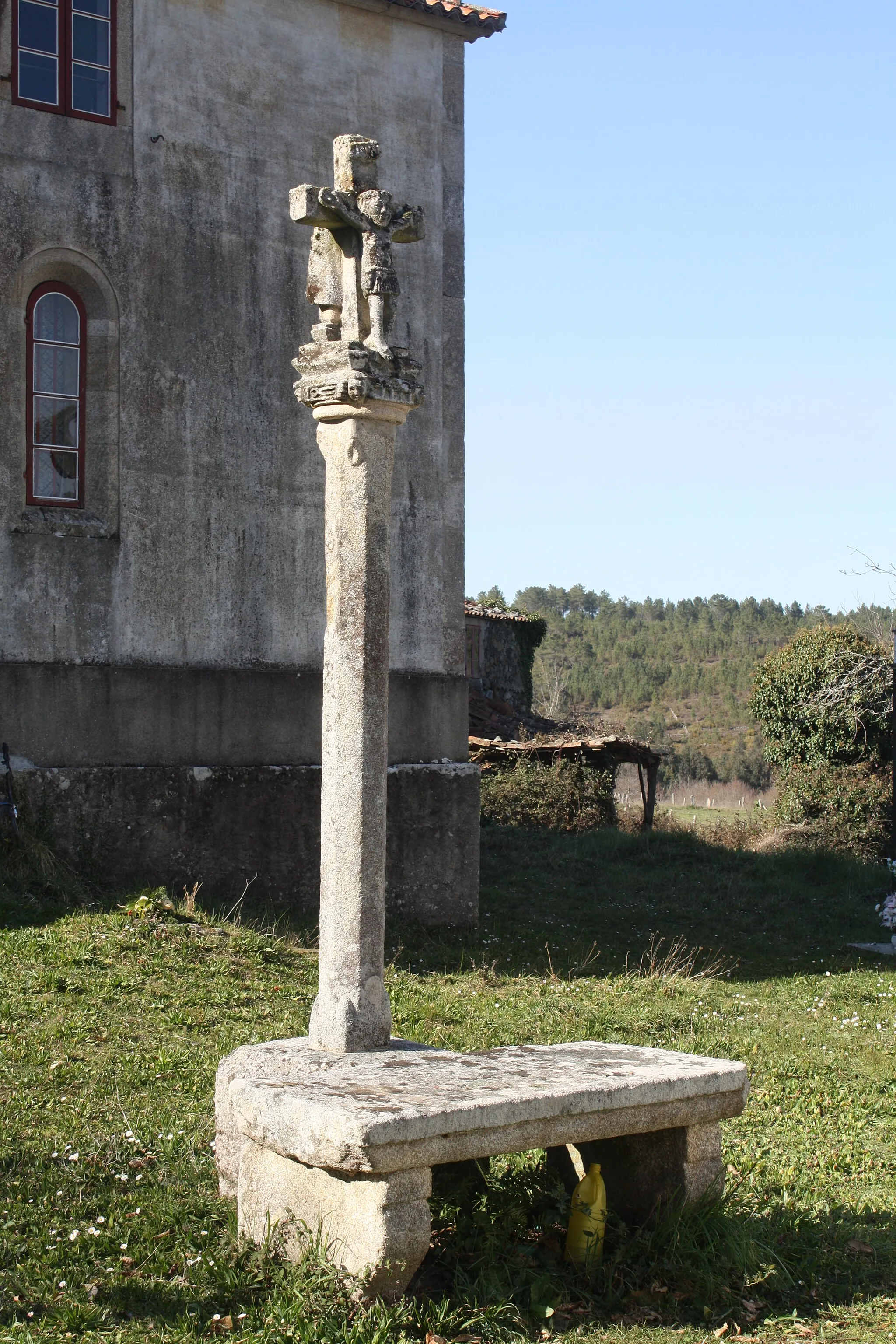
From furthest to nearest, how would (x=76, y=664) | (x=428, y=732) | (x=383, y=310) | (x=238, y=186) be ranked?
(x=428, y=732) → (x=238, y=186) → (x=76, y=664) → (x=383, y=310)

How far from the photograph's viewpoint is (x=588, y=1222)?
5465 mm

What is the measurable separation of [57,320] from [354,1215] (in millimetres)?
9342

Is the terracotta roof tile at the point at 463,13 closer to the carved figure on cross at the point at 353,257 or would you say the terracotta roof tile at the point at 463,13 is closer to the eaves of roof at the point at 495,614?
the carved figure on cross at the point at 353,257

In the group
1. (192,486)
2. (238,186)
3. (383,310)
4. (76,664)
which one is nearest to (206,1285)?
(383,310)

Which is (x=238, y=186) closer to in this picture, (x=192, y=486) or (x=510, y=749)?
(x=192, y=486)

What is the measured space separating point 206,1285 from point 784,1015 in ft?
22.3

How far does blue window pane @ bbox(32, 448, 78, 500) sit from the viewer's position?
11906 millimetres

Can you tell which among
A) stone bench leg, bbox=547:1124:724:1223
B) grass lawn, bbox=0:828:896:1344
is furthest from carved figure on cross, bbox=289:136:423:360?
grass lawn, bbox=0:828:896:1344

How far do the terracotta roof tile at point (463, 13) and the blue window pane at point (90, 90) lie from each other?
3.30 m

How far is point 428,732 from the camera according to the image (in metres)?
13.9

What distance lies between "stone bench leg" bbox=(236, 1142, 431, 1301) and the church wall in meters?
7.03

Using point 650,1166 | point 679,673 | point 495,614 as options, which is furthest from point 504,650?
point 679,673

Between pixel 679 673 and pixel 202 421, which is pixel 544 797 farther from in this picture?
pixel 679 673

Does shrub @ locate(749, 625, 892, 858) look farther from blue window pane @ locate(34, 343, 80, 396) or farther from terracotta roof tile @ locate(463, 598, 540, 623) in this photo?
blue window pane @ locate(34, 343, 80, 396)
